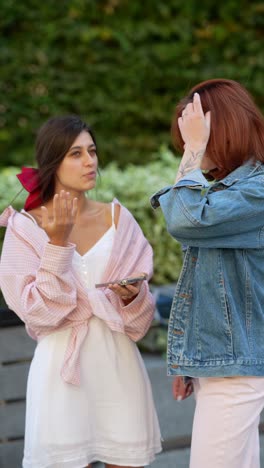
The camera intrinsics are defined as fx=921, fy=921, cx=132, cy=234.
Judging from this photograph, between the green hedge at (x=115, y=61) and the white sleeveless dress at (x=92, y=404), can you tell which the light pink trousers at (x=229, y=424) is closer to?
the white sleeveless dress at (x=92, y=404)

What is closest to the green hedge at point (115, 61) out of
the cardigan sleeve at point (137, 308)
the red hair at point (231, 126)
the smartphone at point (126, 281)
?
the cardigan sleeve at point (137, 308)

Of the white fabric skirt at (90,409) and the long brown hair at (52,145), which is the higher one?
the long brown hair at (52,145)

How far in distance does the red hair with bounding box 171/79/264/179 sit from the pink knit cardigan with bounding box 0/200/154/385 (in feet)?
1.88

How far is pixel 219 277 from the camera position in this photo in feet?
8.89

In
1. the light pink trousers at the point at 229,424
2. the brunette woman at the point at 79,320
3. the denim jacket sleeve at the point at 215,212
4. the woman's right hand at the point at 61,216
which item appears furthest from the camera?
the brunette woman at the point at 79,320

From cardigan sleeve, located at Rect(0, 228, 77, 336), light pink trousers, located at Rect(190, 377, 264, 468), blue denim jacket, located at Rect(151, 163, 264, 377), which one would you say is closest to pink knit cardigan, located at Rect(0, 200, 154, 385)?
cardigan sleeve, located at Rect(0, 228, 77, 336)

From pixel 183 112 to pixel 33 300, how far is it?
0.79m

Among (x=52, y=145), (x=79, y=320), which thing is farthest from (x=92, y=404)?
(x=52, y=145)

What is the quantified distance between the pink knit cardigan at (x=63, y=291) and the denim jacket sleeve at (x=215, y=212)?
1.43 feet

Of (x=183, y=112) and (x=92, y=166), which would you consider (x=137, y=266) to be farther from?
(x=183, y=112)

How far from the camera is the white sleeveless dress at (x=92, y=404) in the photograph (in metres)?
3.08

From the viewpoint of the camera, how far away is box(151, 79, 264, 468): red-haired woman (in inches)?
106

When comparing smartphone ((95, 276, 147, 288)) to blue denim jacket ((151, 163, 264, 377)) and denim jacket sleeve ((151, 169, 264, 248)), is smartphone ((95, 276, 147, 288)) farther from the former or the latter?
denim jacket sleeve ((151, 169, 264, 248))

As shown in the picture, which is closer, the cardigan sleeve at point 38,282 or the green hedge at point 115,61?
the cardigan sleeve at point 38,282
